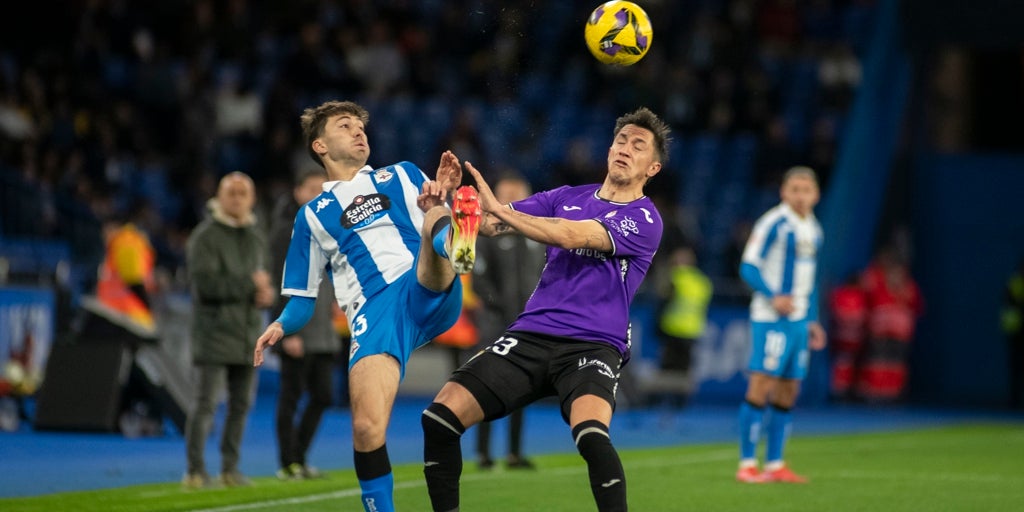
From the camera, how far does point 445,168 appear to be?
23.5ft

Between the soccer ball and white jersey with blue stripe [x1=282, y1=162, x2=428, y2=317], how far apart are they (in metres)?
1.37

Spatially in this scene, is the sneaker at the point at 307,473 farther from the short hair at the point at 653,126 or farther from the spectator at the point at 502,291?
the short hair at the point at 653,126

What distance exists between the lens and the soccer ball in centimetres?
845

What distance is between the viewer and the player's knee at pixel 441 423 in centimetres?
731

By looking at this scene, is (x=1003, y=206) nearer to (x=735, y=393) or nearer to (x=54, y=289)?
(x=735, y=393)

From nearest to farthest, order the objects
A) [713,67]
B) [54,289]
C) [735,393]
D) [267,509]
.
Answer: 1. [267,509]
2. [54,289]
3. [735,393]
4. [713,67]

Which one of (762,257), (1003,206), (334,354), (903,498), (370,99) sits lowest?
(903,498)

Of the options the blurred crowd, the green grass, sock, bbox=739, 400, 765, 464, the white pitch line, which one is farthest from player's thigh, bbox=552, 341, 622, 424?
the blurred crowd

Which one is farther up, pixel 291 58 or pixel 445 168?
pixel 291 58

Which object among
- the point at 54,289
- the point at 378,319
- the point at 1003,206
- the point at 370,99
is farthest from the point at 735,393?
the point at 378,319

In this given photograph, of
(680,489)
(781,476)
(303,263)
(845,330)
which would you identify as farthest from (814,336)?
(845,330)

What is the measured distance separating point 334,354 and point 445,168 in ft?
15.9

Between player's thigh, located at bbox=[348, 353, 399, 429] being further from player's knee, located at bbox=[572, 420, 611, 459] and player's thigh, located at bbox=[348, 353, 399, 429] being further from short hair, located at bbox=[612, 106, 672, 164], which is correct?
short hair, located at bbox=[612, 106, 672, 164]

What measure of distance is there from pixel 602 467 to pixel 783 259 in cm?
538
